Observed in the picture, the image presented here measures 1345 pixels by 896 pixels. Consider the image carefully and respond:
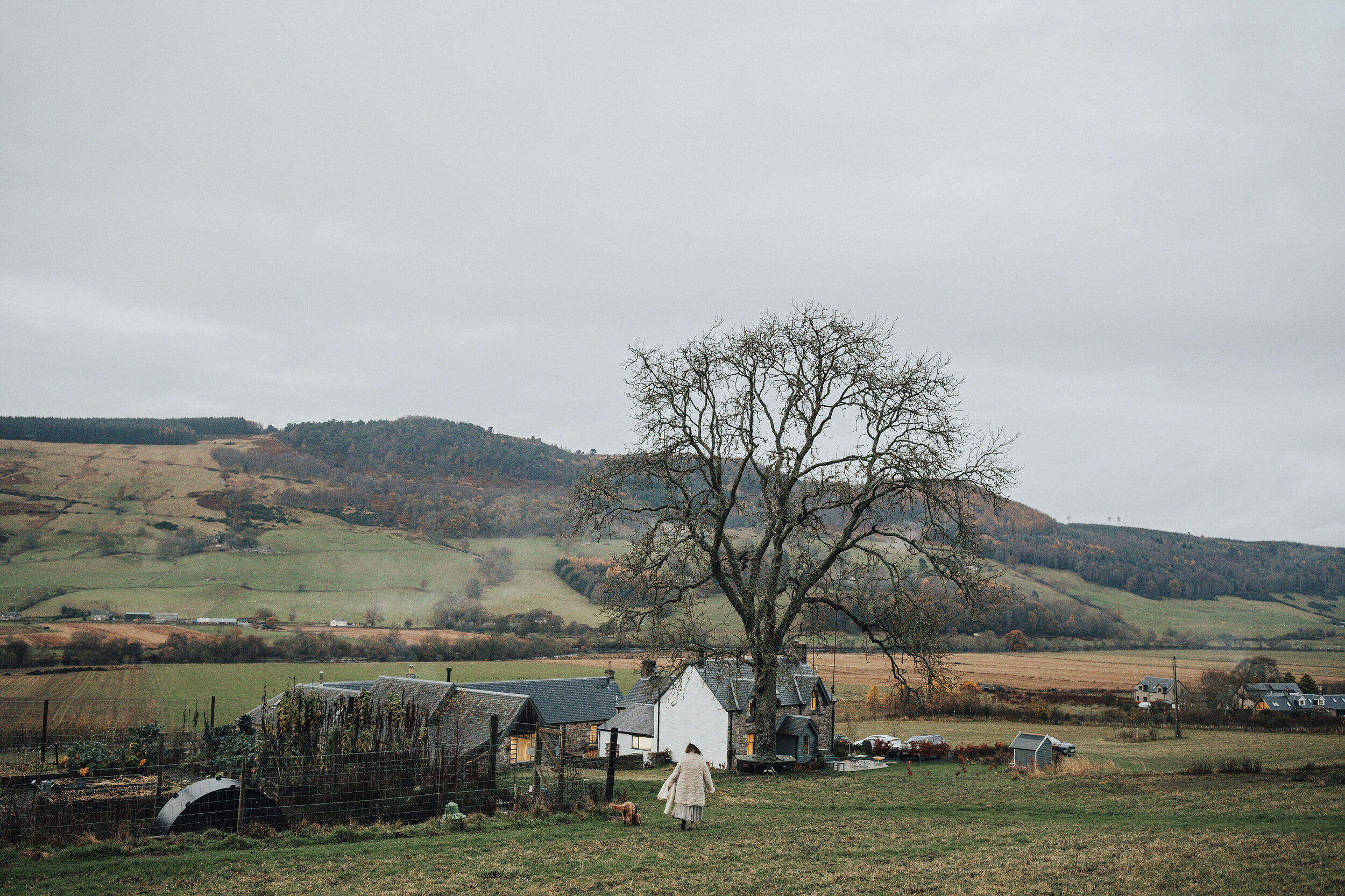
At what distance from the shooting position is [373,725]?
16.6 meters

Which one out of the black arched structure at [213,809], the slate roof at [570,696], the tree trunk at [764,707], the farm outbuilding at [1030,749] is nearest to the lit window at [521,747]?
the tree trunk at [764,707]

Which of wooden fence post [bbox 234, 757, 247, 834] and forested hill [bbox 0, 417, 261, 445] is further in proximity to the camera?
forested hill [bbox 0, 417, 261, 445]

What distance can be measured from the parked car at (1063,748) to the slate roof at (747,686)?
12.1m

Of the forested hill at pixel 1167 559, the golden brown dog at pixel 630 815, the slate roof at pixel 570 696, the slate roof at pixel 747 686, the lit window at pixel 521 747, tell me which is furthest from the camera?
the forested hill at pixel 1167 559

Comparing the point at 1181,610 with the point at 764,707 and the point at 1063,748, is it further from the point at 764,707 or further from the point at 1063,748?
the point at 764,707

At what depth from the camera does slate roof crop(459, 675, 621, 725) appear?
42750mm

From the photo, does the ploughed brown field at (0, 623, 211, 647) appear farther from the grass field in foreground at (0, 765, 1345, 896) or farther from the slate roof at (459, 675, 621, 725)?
the grass field in foreground at (0, 765, 1345, 896)

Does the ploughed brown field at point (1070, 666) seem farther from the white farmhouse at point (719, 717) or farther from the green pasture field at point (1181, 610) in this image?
the white farmhouse at point (719, 717)

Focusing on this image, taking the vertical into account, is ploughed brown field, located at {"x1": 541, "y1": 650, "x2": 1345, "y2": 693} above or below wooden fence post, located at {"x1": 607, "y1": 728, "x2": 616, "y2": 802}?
below

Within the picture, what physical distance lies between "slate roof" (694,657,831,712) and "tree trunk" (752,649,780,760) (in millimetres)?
3562

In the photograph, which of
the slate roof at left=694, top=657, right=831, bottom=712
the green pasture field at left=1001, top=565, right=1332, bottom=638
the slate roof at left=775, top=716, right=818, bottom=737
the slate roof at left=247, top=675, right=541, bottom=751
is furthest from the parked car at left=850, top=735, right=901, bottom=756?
the green pasture field at left=1001, top=565, right=1332, bottom=638

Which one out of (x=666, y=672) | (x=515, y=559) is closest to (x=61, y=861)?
(x=666, y=672)

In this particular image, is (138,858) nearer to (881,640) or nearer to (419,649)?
(881,640)

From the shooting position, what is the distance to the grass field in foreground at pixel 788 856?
338 inches
